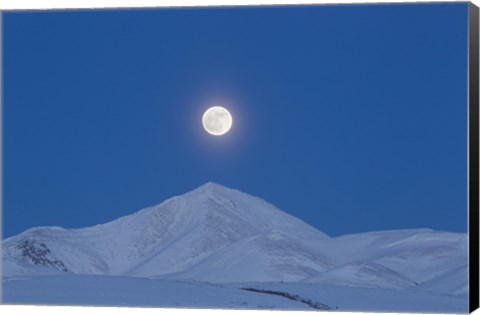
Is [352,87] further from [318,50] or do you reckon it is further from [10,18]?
[10,18]

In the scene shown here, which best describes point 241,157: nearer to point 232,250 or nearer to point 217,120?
point 217,120

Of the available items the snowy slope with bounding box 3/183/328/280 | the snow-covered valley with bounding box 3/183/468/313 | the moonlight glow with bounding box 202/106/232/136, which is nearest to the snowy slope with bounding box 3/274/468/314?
the snow-covered valley with bounding box 3/183/468/313

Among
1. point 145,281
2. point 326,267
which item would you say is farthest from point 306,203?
point 145,281

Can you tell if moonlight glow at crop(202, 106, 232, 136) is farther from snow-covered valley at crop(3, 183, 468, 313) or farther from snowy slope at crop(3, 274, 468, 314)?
snowy slope at crop(3, 274, 468, 314)

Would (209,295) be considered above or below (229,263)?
below

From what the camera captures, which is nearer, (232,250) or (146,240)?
(232,250)

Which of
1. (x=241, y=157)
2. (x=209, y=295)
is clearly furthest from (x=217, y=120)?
(x=209, y=295)

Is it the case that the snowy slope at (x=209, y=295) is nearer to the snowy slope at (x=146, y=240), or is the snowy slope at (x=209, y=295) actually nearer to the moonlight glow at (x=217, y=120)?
the snowy slope at (x=146, y=240)
